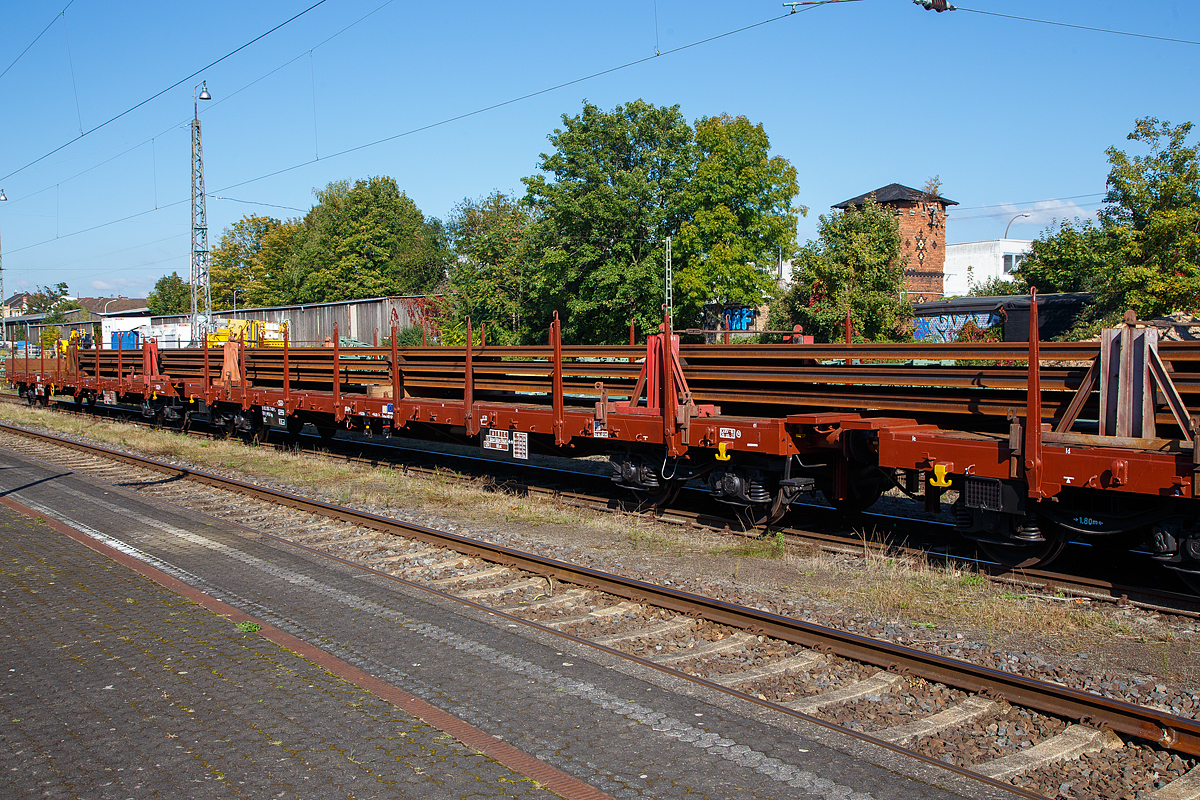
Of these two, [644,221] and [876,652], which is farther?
[644,221]

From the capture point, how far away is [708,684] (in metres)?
5.26

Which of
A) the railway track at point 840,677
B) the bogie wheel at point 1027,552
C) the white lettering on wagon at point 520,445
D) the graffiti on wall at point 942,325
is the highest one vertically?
the graffiti on wall at point 942,325

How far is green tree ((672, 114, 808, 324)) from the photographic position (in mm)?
33562

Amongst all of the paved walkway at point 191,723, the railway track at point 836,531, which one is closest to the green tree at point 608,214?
the railway track at point 836,531

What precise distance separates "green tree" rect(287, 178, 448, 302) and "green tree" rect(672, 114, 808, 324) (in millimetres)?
42085

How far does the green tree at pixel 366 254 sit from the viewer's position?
234 feet

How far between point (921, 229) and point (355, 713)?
5635 centimetres

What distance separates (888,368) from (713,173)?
88.4 ft

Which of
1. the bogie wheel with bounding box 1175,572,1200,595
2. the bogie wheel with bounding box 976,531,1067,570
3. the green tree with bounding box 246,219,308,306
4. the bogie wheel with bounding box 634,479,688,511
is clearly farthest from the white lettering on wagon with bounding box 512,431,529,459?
the green tree with bounding box 246,219,308,306

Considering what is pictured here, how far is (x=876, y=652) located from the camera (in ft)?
18.2

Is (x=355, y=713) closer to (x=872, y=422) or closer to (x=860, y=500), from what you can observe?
(x=872, y=422)

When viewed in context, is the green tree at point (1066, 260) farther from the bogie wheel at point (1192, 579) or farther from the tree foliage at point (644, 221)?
the bogie wheel at point (1192, 579)

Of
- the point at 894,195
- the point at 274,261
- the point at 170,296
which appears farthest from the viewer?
the point at 170,296

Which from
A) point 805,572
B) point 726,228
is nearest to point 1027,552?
point 805,572
